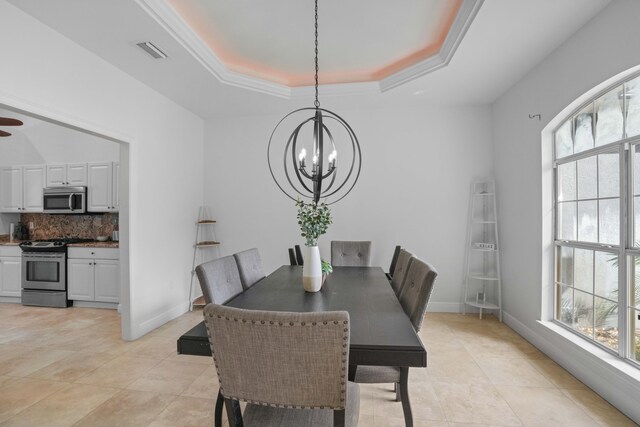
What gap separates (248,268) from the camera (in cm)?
264

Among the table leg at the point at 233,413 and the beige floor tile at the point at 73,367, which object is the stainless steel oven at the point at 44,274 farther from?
the table leg at the point at 233,413

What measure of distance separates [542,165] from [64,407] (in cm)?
442

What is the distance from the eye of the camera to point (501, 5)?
2.17 meters

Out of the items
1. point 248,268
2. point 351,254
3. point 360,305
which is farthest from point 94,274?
point 360,305

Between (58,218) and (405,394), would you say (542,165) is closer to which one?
(405,394)

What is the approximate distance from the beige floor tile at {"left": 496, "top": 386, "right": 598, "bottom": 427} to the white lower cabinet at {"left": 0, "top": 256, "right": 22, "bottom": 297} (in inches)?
241

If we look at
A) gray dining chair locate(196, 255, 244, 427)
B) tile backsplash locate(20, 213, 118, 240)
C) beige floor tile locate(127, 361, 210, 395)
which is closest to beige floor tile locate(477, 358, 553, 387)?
gray dining chair locate(196, 255, 244, 427)

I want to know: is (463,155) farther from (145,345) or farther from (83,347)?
(83,347)

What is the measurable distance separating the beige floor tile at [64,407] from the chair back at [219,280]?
120cm

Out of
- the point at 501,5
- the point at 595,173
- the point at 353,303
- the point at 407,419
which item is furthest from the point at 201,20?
the point at 595,173

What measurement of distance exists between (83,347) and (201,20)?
3.27 m

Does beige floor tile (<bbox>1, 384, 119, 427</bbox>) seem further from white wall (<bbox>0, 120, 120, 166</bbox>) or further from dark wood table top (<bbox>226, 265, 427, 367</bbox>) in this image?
white wall (<bbox>0, 120, 120, 166</bbox>)

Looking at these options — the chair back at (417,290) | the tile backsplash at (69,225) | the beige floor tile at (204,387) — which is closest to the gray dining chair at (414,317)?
Result: the chair back at (417,290)

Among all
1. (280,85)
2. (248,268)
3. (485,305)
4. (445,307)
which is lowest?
(445,307)
